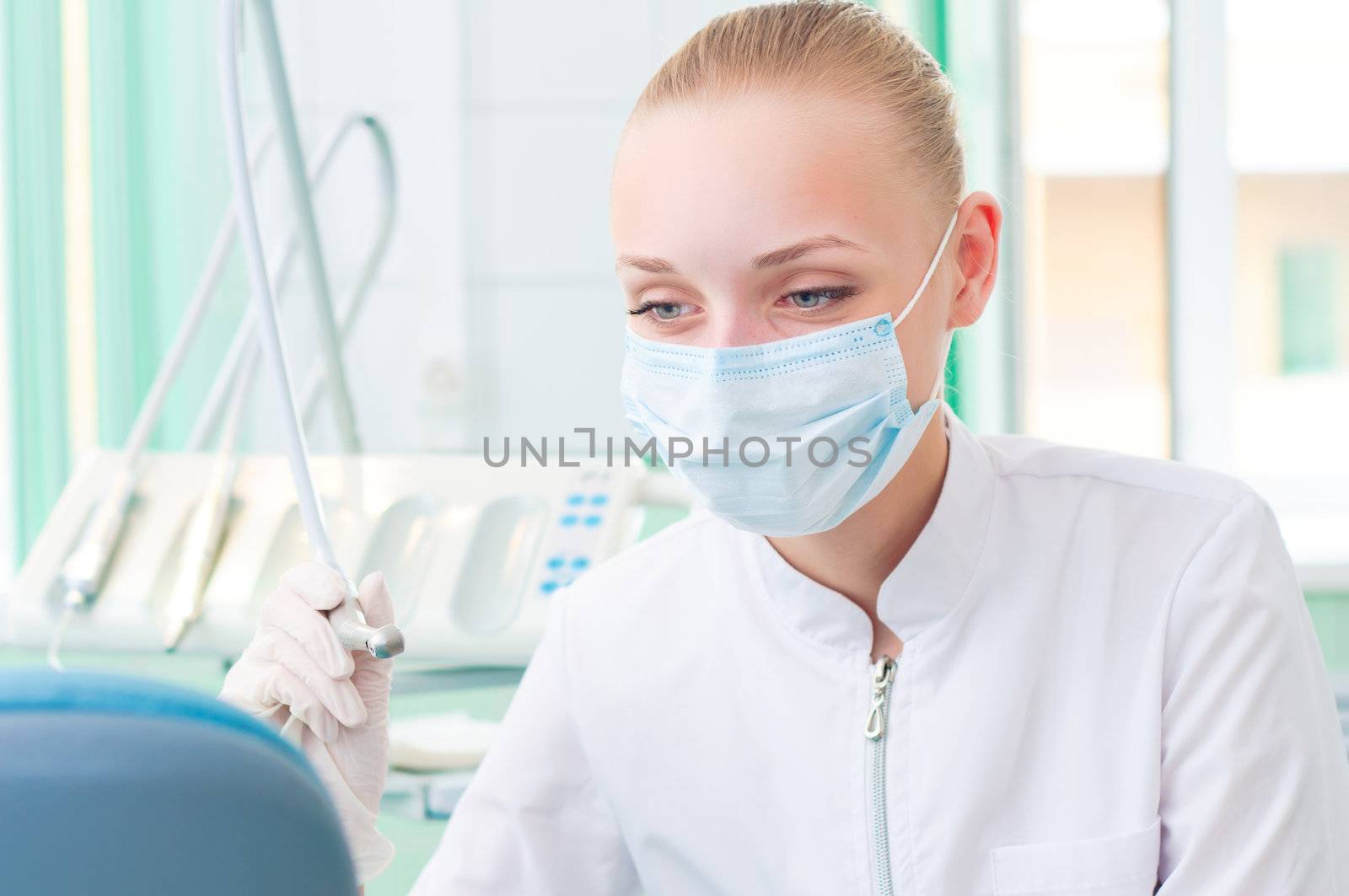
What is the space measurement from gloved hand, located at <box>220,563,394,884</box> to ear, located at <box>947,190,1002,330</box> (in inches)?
18.9

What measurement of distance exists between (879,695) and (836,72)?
1.46 feet

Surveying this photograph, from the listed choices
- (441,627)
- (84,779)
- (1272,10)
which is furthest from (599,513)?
(1272,10)

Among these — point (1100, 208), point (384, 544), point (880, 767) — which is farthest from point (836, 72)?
point (1100, 208)

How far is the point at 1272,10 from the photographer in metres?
2.39

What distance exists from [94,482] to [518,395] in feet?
2.41

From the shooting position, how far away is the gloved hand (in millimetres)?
851

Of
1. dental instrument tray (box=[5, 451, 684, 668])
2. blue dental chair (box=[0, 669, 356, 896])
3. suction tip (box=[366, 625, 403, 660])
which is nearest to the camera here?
blue dental chair (box=[0, 669, 356, 896])

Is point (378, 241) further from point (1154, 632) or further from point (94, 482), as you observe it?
point (1154, 632)

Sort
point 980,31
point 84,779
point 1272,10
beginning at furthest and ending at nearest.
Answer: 1. point 1272,10
2. point 980,31
3. point 84,779

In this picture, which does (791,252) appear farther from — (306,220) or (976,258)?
(306,220)

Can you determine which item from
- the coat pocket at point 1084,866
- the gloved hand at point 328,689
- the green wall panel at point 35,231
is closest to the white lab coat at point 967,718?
the coat pocket at point 1084,866

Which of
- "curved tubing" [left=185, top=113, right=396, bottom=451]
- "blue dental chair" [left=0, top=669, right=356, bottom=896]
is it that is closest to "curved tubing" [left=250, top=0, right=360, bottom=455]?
"curved tubing" [left=185, top=113, right=396, bottom=451]

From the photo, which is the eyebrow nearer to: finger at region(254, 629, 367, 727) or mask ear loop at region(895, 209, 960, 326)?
mask ear loop at region(895, 209, 960, 326)

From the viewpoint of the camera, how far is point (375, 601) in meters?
0.89
